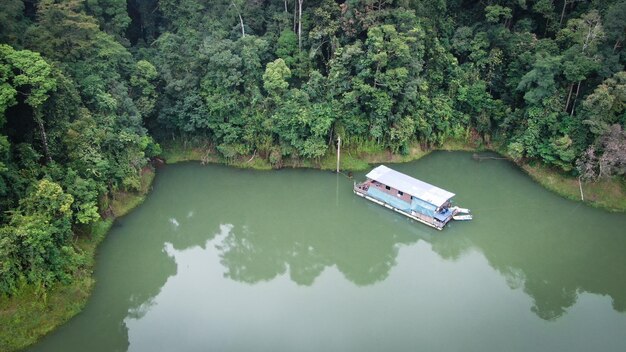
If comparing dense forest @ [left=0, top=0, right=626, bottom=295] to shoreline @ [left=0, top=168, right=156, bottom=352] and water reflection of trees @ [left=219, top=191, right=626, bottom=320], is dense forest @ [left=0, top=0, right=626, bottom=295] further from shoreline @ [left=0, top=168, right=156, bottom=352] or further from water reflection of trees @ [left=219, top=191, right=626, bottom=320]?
water reflection of trees @ [left=219, top=191, right=626, bottom=320]

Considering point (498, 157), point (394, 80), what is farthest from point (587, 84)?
point (394, 80)

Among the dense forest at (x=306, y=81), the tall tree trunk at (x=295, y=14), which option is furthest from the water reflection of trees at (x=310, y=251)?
the tall tree trunk at (x=295, y=14)

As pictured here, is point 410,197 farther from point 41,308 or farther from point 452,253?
point 41,308

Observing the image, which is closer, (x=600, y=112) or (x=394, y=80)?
(x=600, y=112)

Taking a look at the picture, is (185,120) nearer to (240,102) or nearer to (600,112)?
(240,102)

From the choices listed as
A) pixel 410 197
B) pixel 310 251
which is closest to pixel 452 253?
pixel 410 197

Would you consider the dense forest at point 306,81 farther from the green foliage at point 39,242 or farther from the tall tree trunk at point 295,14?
the green foliage at point 39,242

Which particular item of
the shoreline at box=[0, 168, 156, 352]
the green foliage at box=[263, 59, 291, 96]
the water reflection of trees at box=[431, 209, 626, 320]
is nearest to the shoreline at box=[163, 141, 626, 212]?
the water reflection of trees at box=[431, 209, 626, 320]
